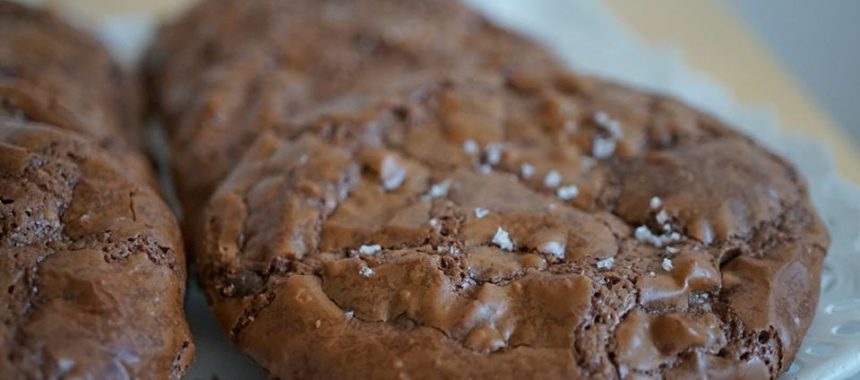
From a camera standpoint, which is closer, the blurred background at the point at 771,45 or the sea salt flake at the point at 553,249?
the sea salt flake at the point at 553,249

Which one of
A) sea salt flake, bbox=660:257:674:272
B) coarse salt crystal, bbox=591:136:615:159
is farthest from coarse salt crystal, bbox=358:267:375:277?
coarse salt crystal, bbox=591:136:615:159

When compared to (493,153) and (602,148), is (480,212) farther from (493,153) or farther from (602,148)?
(602,148)

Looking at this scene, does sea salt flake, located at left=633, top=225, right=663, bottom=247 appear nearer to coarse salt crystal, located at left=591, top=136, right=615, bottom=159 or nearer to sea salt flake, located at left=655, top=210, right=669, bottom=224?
sea salt flake, located at left=655, top=210, right=669, bottom=224

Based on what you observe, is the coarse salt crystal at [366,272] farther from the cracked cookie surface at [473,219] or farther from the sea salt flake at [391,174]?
the sea salt flake at [391,174]

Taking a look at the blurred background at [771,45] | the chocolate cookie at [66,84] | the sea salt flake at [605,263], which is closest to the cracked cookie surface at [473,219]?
the sea salt flake at [605,263]

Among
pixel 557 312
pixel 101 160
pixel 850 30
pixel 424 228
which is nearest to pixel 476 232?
pixel 424 228

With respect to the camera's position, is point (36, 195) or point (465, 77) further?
point (465, 77)

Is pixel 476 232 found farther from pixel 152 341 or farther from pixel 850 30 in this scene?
pixel 850 30
